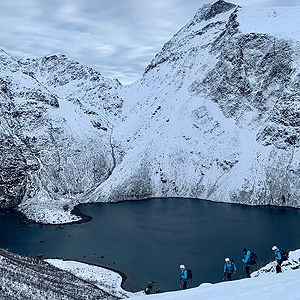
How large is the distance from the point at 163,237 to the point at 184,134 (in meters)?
56.9

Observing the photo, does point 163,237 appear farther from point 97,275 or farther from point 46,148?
point 46,148

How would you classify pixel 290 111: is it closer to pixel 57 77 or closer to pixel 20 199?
pixel 20 199

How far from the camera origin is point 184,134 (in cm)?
11612

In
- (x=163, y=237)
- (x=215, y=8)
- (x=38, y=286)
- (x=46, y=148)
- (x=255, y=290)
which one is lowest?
(x=163, y=237)

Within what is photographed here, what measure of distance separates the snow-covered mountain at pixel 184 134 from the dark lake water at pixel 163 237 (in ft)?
31.7

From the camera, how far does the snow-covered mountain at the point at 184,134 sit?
311 feet

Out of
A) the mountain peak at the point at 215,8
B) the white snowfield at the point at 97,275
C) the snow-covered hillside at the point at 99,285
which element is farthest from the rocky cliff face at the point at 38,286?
the mountain peak at the point at 215,8

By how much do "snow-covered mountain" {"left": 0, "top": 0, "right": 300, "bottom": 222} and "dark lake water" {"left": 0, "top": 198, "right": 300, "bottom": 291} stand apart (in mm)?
→ 9658

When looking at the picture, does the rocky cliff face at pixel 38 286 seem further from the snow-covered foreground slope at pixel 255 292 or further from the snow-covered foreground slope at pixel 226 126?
the snow-covered foreground slope at pixel 226 126

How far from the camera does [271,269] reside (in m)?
25.6

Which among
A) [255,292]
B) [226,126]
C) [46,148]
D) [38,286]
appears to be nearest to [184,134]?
[226,126]

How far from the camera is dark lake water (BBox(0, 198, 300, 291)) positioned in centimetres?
5003

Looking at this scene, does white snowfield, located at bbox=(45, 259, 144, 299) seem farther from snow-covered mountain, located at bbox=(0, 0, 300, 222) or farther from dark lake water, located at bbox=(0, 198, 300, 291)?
snow-covered mountain, located at bbox=(0, 0, 300, 222)

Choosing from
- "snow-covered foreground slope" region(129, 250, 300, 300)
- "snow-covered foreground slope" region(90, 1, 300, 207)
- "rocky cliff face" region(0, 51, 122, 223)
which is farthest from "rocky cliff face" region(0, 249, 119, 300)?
"snow-covered foreground slope" region(90, 1, 300, 207)
